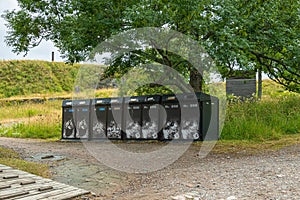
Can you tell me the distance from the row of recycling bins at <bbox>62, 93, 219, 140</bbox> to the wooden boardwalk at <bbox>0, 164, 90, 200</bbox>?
419cm

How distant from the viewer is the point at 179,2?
6164mm

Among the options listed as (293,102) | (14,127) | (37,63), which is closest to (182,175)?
(293,102)

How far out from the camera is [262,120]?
973 centimetres

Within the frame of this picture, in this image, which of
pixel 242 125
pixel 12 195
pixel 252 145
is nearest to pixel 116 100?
pixel 242 125

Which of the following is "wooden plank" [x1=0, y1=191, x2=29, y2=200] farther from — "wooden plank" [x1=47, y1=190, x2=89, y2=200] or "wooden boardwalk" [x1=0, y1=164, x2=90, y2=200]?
"wooden plank" [x1=47, y1=190, x2=89, y2=200]

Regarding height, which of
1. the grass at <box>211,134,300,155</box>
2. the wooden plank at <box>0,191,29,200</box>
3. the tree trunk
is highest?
the tree trunk

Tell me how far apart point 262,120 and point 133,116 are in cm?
374

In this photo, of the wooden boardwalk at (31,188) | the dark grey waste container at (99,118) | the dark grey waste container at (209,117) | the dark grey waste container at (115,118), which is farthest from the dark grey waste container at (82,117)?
the wooden boardwalk at (31,188)

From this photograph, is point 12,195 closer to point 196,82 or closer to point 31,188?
point 31,188

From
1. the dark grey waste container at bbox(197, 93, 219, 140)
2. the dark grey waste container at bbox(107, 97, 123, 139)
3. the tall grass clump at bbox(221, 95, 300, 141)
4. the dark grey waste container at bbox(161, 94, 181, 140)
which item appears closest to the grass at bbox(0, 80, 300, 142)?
the tall grass clump at bbox(221, 95, 300, 141)

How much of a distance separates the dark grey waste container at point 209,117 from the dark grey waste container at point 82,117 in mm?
3443

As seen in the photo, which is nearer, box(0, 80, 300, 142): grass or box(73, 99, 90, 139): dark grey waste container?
box(0, 80, 300, 142): grass

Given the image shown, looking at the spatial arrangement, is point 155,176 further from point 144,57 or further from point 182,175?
point 144,57

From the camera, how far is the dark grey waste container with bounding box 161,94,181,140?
8.11 metres
